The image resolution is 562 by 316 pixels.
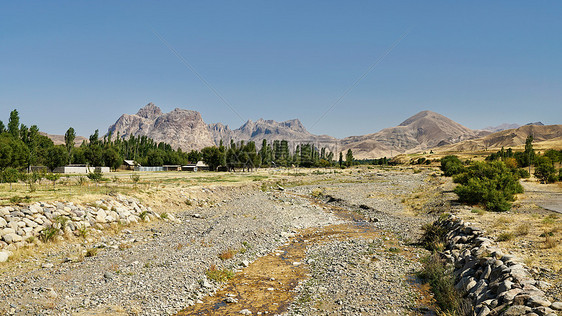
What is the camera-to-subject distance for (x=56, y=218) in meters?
20.0

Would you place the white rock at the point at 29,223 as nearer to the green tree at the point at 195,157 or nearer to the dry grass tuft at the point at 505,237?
the dry grass tuft at the point at 505,237

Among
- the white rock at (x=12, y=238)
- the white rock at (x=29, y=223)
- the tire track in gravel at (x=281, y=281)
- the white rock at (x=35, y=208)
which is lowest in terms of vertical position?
the tire track in gravel at (x=281, y=281)

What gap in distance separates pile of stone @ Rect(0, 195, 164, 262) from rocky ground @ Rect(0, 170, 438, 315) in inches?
51.3

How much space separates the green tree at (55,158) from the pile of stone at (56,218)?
92213 mm

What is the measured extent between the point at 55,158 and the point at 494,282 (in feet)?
394

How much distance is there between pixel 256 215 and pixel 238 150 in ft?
305

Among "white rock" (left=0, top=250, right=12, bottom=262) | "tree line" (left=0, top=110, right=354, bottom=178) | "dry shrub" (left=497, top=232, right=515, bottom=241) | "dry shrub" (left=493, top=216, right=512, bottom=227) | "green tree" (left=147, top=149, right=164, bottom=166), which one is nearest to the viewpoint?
"white rock" (left=0, top=250, right=12, bottom=262)

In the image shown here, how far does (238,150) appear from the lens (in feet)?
406

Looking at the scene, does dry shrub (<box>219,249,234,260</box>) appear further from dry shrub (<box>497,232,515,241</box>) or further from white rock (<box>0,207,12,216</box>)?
dry shrub (<box>497,232,515,241</box>)

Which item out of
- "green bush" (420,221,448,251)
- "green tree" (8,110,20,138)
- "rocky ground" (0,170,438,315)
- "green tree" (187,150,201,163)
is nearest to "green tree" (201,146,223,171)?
"green tree" (187,150,201,163)

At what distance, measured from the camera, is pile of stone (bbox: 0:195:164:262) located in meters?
17.2

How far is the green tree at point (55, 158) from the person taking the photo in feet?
321

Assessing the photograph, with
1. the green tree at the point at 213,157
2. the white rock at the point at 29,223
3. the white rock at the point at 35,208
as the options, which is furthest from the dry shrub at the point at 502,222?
the green tree at the point at 213,157

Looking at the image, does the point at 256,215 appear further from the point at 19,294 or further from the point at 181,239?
the point at 19,294
